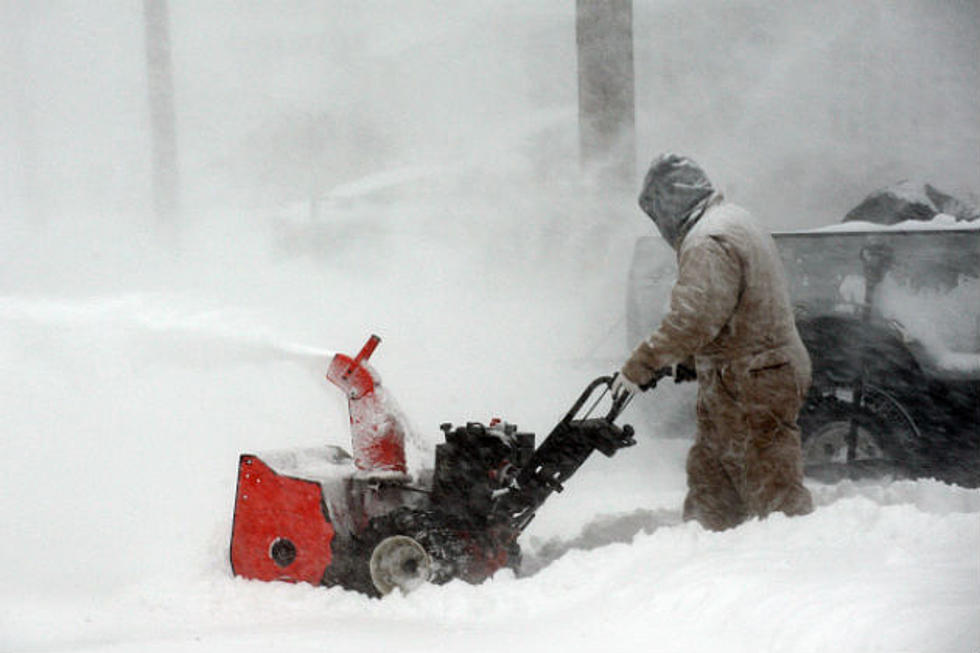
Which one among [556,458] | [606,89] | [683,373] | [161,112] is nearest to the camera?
[556,458]

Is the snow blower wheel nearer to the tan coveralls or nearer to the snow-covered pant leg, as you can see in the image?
the tan coveralls

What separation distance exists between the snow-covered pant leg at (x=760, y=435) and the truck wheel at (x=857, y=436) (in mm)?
1417

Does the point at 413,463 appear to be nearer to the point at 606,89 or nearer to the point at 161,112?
the point at 606,89

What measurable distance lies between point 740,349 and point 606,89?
5.45m

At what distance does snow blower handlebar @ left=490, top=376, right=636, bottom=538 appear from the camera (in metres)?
4.02

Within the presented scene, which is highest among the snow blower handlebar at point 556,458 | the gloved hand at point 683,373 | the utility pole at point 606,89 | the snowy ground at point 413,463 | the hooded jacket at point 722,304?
the utility pole at point 606,89

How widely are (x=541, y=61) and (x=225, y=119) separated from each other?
8814mm

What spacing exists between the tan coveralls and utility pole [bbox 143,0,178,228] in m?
15.5

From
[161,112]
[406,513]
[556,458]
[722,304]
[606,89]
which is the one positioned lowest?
[406,513]

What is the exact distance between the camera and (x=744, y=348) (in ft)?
13.4

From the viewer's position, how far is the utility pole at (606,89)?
8812 millimetres

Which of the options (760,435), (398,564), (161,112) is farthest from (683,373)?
(161,112)

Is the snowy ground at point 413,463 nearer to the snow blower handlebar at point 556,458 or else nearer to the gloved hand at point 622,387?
the snow blower handlebar at point 556,458

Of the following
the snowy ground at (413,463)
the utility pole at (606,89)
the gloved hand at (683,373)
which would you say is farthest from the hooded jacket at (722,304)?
the utility pole at (606,89)
